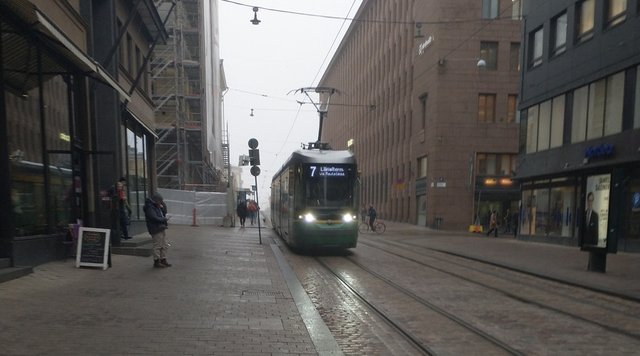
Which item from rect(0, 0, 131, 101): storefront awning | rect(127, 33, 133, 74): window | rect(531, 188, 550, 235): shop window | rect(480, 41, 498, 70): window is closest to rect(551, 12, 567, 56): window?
rect(531, 188, 550, 235): shop window

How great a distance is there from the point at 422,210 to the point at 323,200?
25.3 metres

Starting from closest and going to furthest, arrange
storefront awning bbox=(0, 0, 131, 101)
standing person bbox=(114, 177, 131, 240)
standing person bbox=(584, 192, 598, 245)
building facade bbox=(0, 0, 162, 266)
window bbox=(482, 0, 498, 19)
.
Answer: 1. storefront awning bbox=(0, 0, 131, 101)
2. building facade bbox=(0, 0, 162, 266)
3. standing person bbox=(584, 192, 598, 245)
4. standing person bbox=(114, 177, 131, 240)
5. window bbox=(482, 0, 498, 19)

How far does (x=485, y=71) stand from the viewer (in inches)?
1393

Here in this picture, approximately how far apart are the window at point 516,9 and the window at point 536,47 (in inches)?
413

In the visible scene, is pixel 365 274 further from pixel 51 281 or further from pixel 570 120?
pixel 570 120

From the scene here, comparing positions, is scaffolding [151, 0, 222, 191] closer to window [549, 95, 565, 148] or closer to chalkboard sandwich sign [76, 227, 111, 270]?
window [549, 95, 565, 148]

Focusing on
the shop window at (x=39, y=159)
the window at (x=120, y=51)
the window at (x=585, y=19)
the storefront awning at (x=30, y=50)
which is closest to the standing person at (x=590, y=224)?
the window at (x=585, y=19)

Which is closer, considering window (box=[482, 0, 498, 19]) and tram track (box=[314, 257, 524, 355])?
tram track (box=[314, 257, 524, 355])

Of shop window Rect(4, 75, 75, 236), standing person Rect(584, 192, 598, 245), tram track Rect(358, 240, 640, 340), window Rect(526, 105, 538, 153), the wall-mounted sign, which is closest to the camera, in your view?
tram track Rect(358, 240, 640, 340)

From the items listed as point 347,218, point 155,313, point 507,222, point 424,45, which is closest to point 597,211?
point 347,218

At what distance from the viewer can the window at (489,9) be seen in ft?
116

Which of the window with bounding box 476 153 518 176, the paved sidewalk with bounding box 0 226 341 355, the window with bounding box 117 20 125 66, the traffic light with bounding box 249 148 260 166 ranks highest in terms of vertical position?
the window with bounding box 117 20 125 66

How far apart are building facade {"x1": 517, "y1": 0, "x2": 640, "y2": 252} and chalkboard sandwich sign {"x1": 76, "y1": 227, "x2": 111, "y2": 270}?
11772mm

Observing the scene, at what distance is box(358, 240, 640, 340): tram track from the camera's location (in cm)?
728
